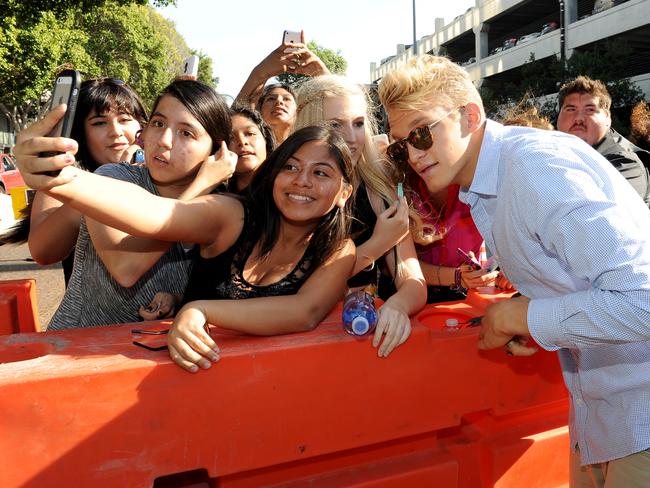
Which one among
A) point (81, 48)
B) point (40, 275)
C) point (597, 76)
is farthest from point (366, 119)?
point (81, 48)

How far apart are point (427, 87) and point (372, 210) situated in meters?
0.88

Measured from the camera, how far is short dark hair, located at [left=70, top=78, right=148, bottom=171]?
288 cm

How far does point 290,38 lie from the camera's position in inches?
162

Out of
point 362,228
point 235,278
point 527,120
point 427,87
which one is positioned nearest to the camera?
point 427,87

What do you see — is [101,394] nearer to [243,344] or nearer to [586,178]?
[243,344]

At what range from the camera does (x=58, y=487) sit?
54.9 inches

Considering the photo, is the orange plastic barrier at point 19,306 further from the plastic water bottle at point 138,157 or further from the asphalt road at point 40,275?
the asphalt road at point 40,275

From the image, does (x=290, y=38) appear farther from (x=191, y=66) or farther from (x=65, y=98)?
(x=65, y=98)

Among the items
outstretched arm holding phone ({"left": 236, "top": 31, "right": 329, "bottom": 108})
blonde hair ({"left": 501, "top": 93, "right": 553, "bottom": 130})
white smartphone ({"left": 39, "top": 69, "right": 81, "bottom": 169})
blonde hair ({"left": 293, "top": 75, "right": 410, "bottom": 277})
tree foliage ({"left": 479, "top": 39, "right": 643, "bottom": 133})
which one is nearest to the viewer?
white smartphone ({"left": 39, "top": 69, "right": 81, "bottom": 169})

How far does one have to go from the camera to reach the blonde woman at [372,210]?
6.26 feet

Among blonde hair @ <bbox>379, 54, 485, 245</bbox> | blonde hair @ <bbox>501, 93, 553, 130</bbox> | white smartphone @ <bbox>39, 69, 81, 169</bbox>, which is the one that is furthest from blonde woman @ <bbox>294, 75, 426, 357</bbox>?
white smartphone @ <bbox>39, 69, 81, 169</bbox>

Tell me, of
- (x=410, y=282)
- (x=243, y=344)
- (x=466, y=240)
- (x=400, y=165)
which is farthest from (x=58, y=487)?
(x=466, y=240)

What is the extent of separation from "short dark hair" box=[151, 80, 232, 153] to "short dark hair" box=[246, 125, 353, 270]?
249 millimetres

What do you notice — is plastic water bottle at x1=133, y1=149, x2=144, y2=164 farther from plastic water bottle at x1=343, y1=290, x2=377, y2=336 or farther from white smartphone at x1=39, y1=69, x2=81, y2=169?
plastic water bottle at x1=343, y1=290, x2=377, y2=336
